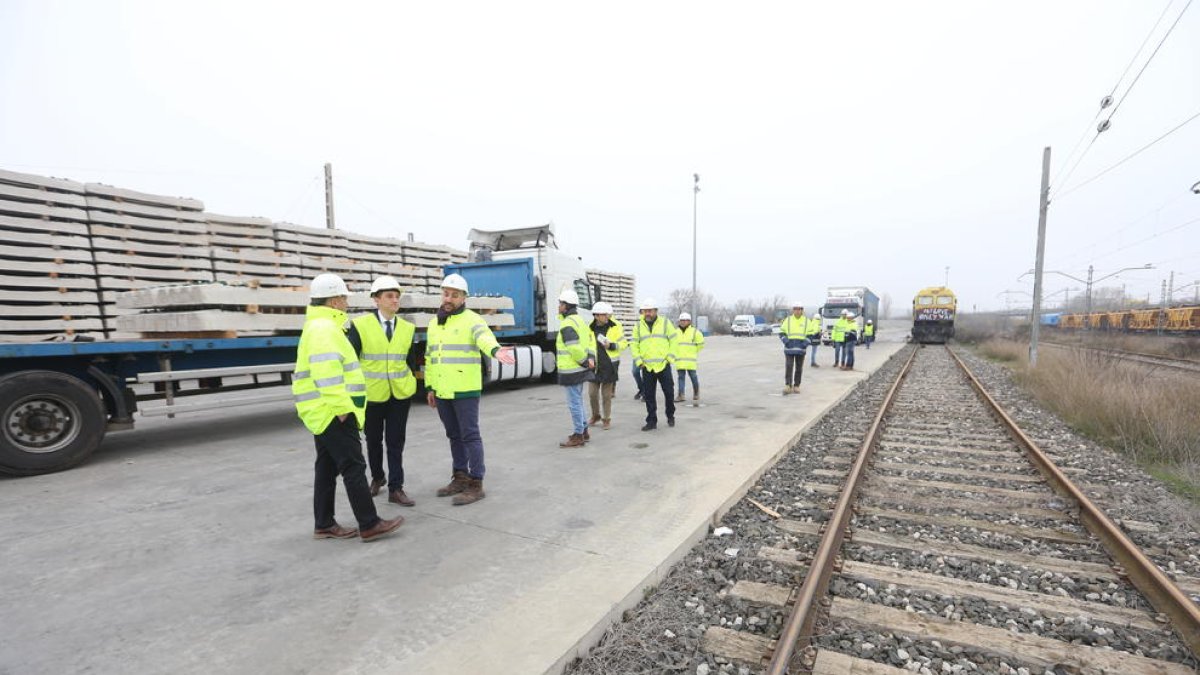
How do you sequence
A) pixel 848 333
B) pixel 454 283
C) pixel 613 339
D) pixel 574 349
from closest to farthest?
pixel 454 283, pixel 574 349, pixel 613 339, pixel 848 333

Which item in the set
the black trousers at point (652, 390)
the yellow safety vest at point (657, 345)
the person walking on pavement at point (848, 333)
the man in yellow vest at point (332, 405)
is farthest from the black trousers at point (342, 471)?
the person walking on pavement at point (848, 333)

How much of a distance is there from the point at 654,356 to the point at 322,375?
4682mm

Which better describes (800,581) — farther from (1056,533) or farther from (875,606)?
(1056,533)

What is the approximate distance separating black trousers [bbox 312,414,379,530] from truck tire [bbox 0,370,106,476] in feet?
12.4

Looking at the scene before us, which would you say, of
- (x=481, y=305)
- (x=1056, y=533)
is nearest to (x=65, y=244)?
(x=481, y=305)

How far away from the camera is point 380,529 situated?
3770 mm

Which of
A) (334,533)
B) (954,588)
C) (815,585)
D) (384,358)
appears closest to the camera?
(815,585)

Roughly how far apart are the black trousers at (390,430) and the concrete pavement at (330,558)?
319 millimetres

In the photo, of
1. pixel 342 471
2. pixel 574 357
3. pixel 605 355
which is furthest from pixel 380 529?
pixel 605 355

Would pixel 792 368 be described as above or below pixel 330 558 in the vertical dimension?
above

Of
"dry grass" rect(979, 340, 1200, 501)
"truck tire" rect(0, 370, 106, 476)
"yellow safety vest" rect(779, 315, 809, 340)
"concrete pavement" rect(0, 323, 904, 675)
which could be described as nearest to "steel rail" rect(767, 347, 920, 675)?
"concrete pavement" rect(0, 323, 904, 675)

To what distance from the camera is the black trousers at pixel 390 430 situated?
4391 mm

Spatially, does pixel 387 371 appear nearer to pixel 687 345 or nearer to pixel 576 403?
pixel 576 403

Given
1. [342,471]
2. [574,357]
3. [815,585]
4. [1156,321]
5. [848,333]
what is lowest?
Answer: [815,585]
